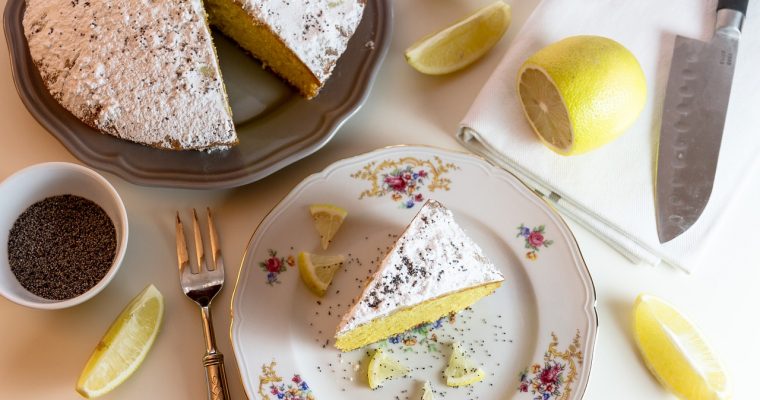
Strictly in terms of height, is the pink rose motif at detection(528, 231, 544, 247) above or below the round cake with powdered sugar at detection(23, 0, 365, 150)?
below

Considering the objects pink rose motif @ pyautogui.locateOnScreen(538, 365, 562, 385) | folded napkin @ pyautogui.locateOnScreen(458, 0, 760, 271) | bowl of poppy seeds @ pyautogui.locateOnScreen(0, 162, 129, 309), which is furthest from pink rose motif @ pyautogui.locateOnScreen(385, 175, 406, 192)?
bowl of poppy seeds @ pyautogui.locateOnScreen(0, 162, 129, 309)

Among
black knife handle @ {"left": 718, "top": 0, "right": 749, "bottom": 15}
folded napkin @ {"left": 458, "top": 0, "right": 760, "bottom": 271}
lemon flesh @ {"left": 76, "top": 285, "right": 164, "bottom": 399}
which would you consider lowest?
lemon flesh @ {"left": 76, "top": 285, "right": 164, "bottom": 399}

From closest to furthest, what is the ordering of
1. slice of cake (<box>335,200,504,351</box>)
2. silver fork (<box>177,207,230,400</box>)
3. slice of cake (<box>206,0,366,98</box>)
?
slice of cake (<box>335,200,504,351</box>) < silver fork (<box>177,207,230,400</box>) < slice of cake (<box>206,0,366,98</box>)

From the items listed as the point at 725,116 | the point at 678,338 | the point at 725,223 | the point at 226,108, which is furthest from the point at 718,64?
the point at 226,108

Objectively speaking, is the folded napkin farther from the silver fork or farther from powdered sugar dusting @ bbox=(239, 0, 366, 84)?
the silver fork

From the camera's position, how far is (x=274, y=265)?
90.9 inches

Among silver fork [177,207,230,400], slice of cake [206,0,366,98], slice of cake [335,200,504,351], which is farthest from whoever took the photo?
slice of cake [206,0,366,98]

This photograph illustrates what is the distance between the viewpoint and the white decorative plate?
2.26m

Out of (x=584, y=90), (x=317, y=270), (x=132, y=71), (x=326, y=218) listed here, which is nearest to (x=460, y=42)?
(x=584, y=90)

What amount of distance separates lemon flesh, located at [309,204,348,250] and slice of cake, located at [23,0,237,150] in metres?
0.38

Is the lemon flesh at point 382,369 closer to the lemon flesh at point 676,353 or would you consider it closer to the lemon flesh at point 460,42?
the lemon flesh at point 676,353

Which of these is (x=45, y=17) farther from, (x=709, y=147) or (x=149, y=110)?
(x=709, y=147)

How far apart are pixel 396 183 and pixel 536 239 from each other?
0.53m

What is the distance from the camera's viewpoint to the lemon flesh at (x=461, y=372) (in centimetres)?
225
